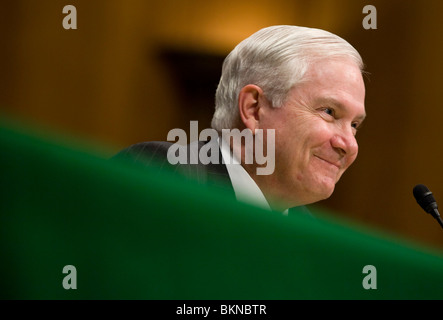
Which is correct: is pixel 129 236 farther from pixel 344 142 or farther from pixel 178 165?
pixel 344 142

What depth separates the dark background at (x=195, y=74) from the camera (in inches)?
55.4

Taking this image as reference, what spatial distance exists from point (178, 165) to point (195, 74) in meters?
0.26

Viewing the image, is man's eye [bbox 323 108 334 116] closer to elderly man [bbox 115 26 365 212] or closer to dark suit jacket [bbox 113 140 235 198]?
elderly man [bbox 115 26 365 212]

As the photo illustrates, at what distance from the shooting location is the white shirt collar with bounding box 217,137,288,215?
1.44m

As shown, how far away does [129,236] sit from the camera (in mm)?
1264

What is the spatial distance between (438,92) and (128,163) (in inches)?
35.0

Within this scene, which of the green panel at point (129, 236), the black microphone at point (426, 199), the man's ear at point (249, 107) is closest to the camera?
the green panel at point (129, 236)

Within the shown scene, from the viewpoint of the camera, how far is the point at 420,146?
1743 millimetres

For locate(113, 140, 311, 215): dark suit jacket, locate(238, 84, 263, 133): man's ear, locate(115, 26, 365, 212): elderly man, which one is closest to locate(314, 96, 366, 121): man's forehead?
locate(115, 26, 365, 212): elderly man

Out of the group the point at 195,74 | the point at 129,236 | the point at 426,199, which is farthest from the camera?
the point at 195,74

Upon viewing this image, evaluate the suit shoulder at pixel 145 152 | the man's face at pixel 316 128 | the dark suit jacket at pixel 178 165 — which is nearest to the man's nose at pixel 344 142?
the man's face at pixel 316 128

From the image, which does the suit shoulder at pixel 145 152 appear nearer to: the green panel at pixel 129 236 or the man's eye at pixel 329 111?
the green panel at pixel 129 236

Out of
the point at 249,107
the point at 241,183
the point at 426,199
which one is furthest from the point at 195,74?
the point at 426,199
